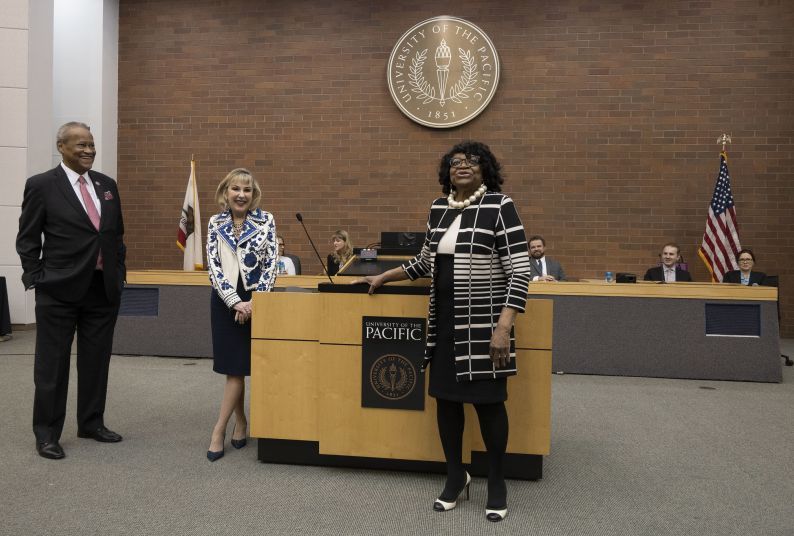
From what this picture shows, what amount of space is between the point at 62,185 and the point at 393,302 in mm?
1734

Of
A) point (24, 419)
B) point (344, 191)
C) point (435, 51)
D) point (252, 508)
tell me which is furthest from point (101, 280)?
point (435, 51)

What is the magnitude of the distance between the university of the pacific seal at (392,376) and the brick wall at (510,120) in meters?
5.15

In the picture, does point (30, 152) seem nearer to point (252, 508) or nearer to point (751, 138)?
Answer: point (252, 508)

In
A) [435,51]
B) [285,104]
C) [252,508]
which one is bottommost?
[252,508]

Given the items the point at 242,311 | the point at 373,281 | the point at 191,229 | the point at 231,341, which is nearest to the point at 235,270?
the point at 242,311

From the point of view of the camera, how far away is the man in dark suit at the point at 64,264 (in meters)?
3.31

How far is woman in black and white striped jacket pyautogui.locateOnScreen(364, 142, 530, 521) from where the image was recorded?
8.41 feet

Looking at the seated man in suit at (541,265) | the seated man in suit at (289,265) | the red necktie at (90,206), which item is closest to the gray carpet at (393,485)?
the red necktie at (90,206)

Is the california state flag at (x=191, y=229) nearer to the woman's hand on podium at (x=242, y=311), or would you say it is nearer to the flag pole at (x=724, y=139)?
the woman's hand on podium at (x=242, y=311)

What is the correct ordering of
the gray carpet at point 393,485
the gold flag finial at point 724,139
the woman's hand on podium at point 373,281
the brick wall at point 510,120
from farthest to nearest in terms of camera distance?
1. the brick wall at point 510,120
2. the gold flag finial at point 724,139
3. the woman's hand on podium at point 373,281
4. the gray carpet at point 393,485

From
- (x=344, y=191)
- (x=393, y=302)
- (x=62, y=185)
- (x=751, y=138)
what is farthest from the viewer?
(x=344, y=191)

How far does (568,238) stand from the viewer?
25.8 ft

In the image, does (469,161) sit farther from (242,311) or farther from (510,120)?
(510,120)

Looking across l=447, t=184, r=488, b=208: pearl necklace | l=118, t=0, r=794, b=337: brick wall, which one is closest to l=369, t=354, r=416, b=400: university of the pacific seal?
l=447, t=184, r=488, b=208: pearl necklace
